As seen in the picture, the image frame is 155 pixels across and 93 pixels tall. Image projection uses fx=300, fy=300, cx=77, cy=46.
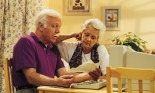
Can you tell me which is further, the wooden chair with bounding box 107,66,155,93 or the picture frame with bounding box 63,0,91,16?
the picture frame with bounding box 63,0,91,16

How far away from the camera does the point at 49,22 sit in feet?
7.60

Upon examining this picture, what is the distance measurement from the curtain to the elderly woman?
1.20 meters

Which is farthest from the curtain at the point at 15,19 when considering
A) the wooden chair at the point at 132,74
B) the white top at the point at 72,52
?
the wooden chair at the point at 132,74

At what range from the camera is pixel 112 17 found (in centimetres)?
423

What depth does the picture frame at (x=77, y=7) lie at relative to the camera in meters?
4.30

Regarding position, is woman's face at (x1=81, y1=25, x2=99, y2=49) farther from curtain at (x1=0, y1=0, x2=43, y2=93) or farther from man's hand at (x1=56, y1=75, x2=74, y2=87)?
curtain at (x1=0, y1=0, x2=43, y2=93)

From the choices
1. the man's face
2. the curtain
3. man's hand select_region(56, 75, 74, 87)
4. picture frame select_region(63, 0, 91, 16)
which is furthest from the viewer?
picture frame select_region(63, 0, 91, 16)

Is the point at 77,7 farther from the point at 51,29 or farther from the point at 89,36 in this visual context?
the point at 51,29

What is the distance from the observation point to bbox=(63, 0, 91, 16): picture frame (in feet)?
14.1

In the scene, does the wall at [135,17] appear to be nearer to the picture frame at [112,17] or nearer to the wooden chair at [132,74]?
the picture frame at [112,17]

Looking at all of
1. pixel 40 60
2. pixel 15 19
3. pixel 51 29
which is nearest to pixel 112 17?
pixel 15 19

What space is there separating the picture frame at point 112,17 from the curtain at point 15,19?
37.9 inches

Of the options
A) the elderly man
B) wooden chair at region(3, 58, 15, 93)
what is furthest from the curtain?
wooden chair at region(3, 58, 15, 93)

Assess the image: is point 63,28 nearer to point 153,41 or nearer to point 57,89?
point 153,41
